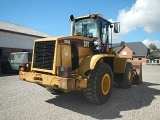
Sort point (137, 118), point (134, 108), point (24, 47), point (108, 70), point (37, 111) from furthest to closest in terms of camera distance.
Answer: point (24, 47) → point (108, 70) → point (134, 108) → point (37, 111) → point (137, 118)

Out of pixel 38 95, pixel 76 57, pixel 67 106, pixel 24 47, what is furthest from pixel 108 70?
pixel 24 47

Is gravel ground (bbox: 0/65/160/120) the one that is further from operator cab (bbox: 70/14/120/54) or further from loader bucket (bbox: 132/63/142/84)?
loader bucket (bbox: 132/63/142/84)

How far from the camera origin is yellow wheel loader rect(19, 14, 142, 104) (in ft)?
18.3

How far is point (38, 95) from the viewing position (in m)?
7.75

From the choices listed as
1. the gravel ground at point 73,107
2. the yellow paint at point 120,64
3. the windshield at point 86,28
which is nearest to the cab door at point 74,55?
the windshield at point 86,28

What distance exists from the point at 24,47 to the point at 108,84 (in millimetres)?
18008

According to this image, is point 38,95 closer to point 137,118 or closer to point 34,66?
point 34,66

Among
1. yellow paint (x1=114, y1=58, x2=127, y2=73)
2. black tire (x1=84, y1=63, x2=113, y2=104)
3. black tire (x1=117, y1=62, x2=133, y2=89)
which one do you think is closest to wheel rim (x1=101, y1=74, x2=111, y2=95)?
black tire (x1=84, y1=63, x2=113, y2=104)

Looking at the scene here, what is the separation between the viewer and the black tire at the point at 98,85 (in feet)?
19.4

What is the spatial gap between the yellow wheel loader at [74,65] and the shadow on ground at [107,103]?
1.10ft

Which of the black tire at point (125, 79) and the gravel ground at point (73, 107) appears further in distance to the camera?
the black tire at point (125, 79)

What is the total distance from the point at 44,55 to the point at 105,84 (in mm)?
2315

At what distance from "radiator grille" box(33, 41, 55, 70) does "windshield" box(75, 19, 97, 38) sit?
69.9 inches

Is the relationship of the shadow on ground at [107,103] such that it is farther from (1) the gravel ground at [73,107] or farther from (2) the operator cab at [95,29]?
(2) the operator cab at [95,29]
